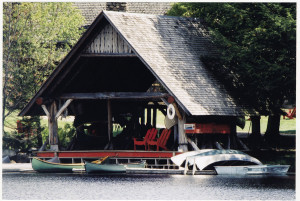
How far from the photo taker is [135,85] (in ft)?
140

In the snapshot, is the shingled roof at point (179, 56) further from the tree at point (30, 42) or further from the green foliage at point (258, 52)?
the tree at point (30, 42)

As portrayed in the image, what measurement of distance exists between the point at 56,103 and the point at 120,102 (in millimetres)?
3851

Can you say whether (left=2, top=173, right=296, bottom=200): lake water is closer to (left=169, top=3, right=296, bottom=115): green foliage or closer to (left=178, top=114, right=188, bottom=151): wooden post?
(left=178, top=114, right=188, bottom=151): wooden post

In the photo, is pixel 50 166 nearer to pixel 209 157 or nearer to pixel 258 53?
pixel 209 157

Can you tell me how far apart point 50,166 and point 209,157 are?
247 inches

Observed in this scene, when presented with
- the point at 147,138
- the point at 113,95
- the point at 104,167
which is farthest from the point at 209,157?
the point at 113,95

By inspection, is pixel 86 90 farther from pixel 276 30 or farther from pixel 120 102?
pixel 276 30

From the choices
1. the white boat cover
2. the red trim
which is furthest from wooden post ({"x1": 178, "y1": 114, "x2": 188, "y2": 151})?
the white boat cover

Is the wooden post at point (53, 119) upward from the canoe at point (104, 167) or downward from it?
upward

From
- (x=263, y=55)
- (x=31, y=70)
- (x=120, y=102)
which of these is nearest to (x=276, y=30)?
(x=263, y=55)

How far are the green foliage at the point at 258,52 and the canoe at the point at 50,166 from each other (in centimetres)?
689

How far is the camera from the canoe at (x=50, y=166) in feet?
120

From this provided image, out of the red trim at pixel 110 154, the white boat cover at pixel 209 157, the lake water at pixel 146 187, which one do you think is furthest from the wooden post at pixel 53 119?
the white boat cover at pixel 209 157

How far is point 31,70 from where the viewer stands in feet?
140
